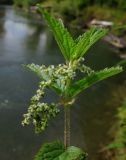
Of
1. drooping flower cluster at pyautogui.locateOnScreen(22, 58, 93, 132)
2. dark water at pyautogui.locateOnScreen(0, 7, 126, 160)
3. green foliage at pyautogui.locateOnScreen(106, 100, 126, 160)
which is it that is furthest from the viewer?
dark water at pyautogui.locateOnScreen(0, 7, 126, 160)

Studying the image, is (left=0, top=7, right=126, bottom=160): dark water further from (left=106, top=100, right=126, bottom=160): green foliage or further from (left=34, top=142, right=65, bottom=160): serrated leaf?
(left=34, top=142, right=65, bottom=160): serrated leaf

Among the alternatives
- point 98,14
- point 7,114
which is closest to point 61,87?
point 7,114

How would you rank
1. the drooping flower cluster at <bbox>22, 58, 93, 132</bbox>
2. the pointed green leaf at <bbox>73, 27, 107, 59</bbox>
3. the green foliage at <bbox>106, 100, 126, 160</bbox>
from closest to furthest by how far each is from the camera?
the drooping flower cluster at <bbox>22, 58, 93, 132</bbox>
the pointed green leaf at <bbox>73, 27, 107, 59</bbox>
the green foliage at <bbox>106, 100, 126, 160</bbox>

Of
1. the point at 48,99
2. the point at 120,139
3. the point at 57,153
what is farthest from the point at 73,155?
the point at 48,99

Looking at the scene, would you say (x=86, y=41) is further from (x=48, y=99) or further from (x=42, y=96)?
(x=48, y=99)

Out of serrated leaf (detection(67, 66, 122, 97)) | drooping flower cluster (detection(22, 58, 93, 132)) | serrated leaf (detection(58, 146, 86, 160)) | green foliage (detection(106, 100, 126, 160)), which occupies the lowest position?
serrated leaf (detection(58, 146, 86, 160))

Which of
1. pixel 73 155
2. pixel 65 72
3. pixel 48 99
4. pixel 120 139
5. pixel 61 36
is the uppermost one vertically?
pixel 48 99

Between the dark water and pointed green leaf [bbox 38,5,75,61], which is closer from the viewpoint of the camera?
pointed green leaf [bbox 38,5,75,61]

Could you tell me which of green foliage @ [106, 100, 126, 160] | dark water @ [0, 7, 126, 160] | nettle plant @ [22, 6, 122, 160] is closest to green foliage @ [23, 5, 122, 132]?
nettle plant @ [22, 6, 122, 160]
